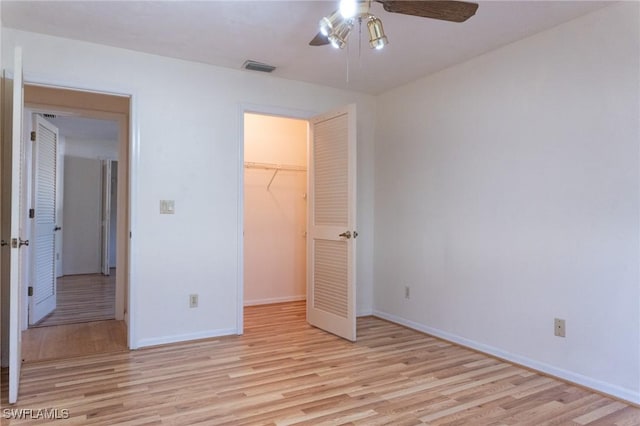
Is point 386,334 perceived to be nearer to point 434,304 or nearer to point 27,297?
point 434,304

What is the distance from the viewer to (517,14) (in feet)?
8.57

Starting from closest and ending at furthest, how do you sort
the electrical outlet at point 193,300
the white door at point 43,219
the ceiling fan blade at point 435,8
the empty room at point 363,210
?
the ceiling fan blade at point 435,8 → the empty room at point 363,210 → the electrical outlet at point 193,300 → the white door at point 43,219

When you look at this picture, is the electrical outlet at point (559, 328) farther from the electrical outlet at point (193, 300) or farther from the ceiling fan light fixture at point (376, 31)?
the electrical outlet at point (193, 300)

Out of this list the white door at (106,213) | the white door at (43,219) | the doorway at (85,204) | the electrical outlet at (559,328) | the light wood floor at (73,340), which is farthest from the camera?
the white door at (106,213)

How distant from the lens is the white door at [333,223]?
357cm

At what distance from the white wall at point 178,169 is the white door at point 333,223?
0.63 m

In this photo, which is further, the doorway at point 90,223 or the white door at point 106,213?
the white door at point 106,213

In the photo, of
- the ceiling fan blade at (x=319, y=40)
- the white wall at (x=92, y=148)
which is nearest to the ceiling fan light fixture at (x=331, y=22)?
the ceiling fan blade at (x=319, y=40)

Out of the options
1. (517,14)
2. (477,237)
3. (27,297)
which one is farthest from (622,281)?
(27,297)

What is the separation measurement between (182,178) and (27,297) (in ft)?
6.75

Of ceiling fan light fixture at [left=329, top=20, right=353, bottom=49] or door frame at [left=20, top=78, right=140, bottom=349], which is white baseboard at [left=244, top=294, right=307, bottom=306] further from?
ceiling fan light fixture at [left=329, top=20, right=353, bottom=49]

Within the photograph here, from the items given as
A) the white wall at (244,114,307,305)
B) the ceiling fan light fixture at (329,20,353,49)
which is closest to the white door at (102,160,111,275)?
the white wall at (244,114,307,305)

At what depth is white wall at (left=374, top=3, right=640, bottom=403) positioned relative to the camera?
2469mm

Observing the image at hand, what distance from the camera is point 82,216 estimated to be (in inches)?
289
